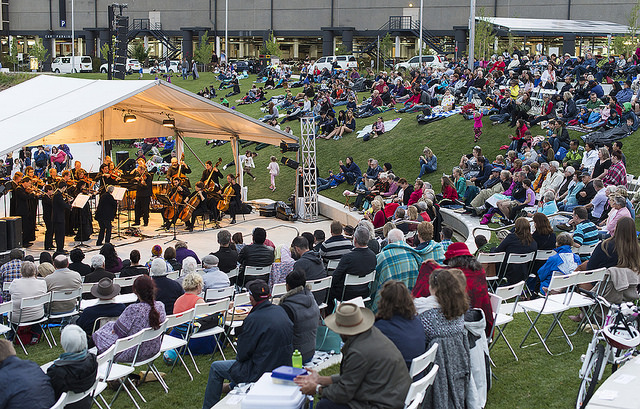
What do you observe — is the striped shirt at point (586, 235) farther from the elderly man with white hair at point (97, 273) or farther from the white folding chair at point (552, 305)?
the elderly man with white hair at point (97, 273)

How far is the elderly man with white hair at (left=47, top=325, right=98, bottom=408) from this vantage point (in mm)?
4973

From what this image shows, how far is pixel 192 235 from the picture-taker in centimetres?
1698

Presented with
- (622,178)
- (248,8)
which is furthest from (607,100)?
(248,8)

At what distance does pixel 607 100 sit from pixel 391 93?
37.9ft

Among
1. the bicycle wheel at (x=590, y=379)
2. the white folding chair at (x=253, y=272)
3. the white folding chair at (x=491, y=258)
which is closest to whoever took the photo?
the bicycle wheel at (x=590, y=379)

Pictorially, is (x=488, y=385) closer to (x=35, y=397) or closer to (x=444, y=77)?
(x=35, y=397)

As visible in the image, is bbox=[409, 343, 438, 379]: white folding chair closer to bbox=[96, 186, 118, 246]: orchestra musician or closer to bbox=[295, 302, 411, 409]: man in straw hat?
bbox=[295, 302, 411, 409]: man in straw hat

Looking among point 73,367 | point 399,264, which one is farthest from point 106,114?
point 73,367

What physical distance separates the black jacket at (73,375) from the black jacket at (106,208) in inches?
418

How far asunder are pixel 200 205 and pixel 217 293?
33.8 ft

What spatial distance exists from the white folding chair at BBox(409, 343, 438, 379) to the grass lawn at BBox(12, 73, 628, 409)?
3.97 ft

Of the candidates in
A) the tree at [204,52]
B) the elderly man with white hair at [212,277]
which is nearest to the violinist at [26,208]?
the elderly man with white hair at [212,277]

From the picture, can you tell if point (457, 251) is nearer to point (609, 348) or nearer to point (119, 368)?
point (609, 348)

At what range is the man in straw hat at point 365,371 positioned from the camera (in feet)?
15.2
